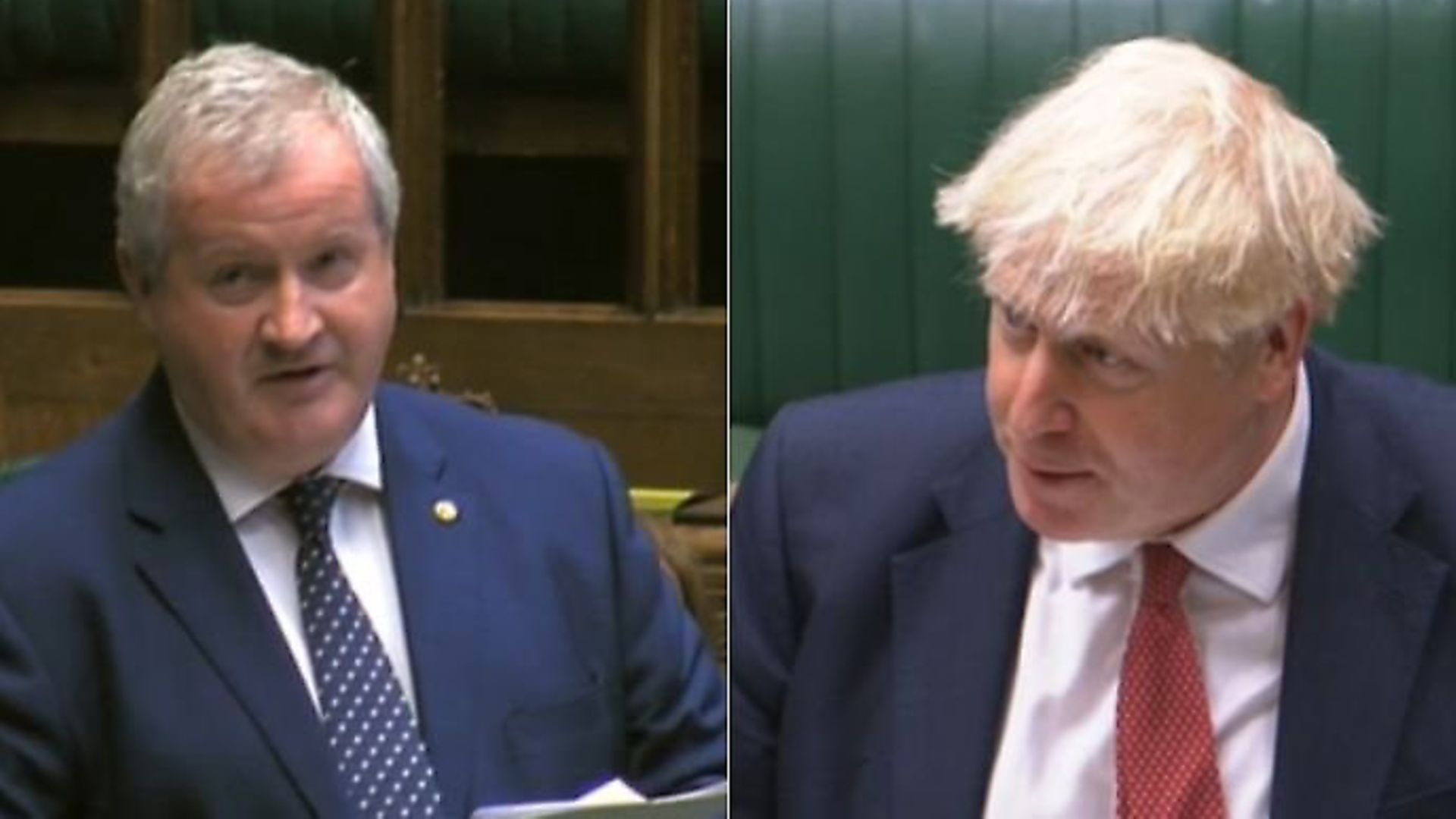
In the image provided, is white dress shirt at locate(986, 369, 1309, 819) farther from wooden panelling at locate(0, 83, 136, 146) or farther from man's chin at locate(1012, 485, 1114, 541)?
wooden panelling at locate(0, 83, 136, 146)

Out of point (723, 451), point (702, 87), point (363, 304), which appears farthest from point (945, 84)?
point (363, 304)

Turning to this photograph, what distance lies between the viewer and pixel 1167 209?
107cm

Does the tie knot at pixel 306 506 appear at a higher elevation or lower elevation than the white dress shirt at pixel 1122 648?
higher

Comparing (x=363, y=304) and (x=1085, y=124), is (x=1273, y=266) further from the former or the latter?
(x=363, y=304)

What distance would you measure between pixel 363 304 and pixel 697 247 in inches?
8.3

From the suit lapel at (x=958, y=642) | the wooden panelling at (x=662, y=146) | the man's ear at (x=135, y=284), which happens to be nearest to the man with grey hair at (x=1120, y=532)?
the suit lapel at (x=958, y=642)

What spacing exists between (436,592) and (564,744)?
11 cm

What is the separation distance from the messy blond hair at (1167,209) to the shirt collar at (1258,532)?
0.09 meters

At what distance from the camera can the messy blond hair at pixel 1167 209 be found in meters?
1.08

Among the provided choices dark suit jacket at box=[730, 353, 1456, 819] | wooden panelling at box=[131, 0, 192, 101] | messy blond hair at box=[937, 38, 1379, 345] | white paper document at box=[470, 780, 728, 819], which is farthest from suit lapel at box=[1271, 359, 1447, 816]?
A: wooden panelling at box=[131, 0, 192, 101]

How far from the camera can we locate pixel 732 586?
1.27 m

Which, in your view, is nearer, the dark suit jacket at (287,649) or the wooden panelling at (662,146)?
the dark suit jacket at (287,649)

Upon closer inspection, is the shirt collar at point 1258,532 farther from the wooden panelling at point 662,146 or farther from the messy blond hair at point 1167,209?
the wooden panelling at point 662,146

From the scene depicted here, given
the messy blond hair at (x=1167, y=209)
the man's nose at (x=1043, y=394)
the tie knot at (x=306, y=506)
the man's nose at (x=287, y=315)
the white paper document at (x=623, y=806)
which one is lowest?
the white paper document at (x=623, y=806)
